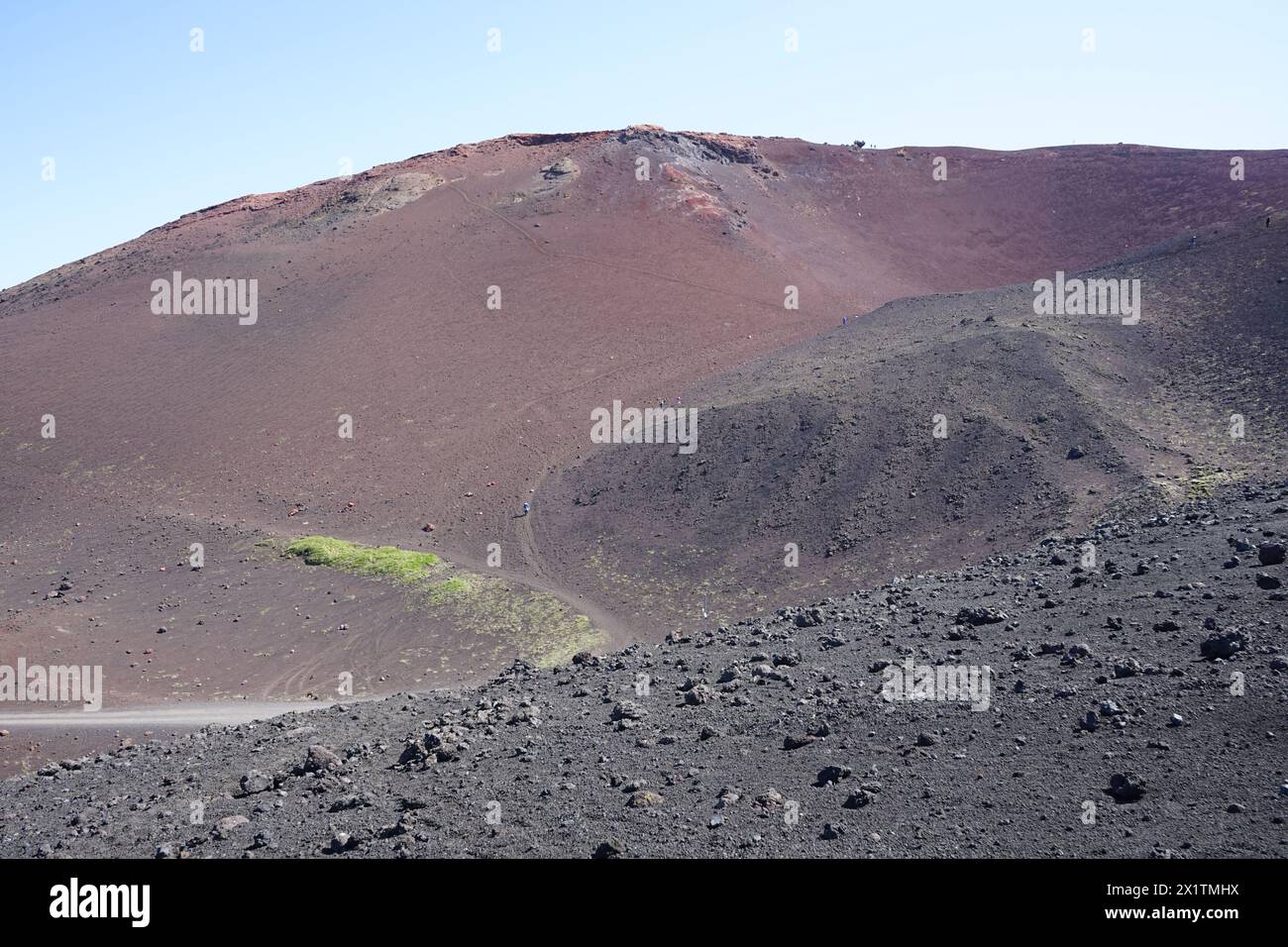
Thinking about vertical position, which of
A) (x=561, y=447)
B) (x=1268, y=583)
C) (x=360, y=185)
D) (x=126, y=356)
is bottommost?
(x=1268, y=583)

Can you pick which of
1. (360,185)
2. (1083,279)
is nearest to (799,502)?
(1083,279)

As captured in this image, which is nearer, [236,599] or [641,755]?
[641,755]

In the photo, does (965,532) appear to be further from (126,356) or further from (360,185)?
(360,185)
